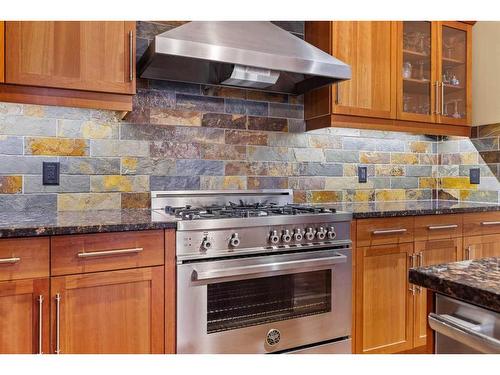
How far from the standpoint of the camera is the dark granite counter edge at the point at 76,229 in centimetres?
149

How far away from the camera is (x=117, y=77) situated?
197cm

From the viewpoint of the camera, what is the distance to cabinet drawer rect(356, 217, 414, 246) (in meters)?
2.26

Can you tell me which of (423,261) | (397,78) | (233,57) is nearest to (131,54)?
(233,57)

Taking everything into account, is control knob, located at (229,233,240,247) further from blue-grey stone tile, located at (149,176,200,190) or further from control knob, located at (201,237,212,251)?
blue-grey stone tile, located at (149,176,200,190)

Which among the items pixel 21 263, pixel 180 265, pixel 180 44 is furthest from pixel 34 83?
pixel 180 265

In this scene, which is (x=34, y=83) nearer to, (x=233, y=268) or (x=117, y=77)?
(x=117, y=77)

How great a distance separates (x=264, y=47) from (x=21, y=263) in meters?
1.52

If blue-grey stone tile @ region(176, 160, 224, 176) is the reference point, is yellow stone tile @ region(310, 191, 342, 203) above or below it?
below

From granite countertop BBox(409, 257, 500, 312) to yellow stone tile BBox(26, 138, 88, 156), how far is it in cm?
185

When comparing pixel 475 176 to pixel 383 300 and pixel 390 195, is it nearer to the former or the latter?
pixel 390 195

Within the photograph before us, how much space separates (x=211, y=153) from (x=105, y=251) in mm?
1054

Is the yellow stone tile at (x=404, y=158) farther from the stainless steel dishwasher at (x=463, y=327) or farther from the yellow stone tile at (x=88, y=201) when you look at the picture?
the stainless steel dishwasher at (x=463, y=327)

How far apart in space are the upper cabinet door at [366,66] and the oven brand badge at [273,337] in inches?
53.9

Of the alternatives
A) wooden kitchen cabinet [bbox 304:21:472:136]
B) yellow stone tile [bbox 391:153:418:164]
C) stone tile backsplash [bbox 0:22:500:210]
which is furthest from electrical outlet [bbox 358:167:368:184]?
wooden kitchen cabinet [bbox 304:21:472:136]
